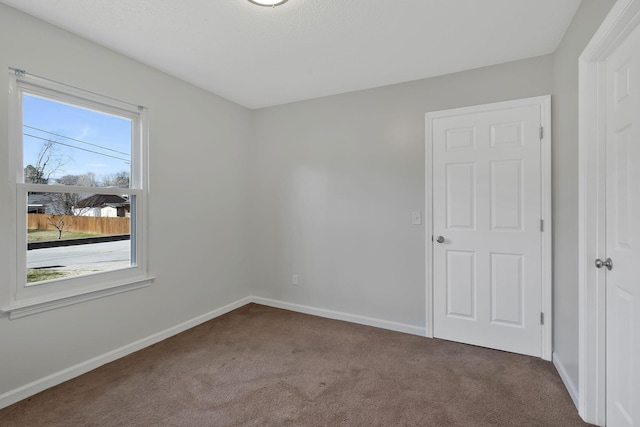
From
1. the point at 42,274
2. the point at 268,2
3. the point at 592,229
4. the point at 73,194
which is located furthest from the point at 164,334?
the point at 592,229

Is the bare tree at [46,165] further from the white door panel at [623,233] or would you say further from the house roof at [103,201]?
the white door panel at [623,233]

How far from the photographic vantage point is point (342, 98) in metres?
3.38

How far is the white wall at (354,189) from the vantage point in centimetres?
295

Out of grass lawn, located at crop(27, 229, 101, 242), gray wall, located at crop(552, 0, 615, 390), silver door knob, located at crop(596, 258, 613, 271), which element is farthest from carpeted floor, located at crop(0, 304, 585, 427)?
grass lawn, located at crop(27, 229, 101, 242)

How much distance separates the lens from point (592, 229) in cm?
174

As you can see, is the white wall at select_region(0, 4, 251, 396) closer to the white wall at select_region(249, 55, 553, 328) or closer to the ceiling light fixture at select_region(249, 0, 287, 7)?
the white wall at select_region(249, 55, 553, 328)

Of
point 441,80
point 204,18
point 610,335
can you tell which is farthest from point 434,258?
point 204,18

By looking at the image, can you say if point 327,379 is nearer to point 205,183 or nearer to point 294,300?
point 294,300

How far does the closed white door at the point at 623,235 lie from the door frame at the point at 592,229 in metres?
0.04

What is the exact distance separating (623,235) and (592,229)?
23 cm

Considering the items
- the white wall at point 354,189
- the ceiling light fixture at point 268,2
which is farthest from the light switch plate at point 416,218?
the ceiling light fixture at point 268,2

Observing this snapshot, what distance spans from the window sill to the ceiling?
1.88 m

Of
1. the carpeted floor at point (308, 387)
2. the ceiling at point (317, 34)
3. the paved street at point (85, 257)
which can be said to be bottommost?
the carpeted floor at point (308, 387)

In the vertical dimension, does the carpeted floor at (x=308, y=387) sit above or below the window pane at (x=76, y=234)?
below
